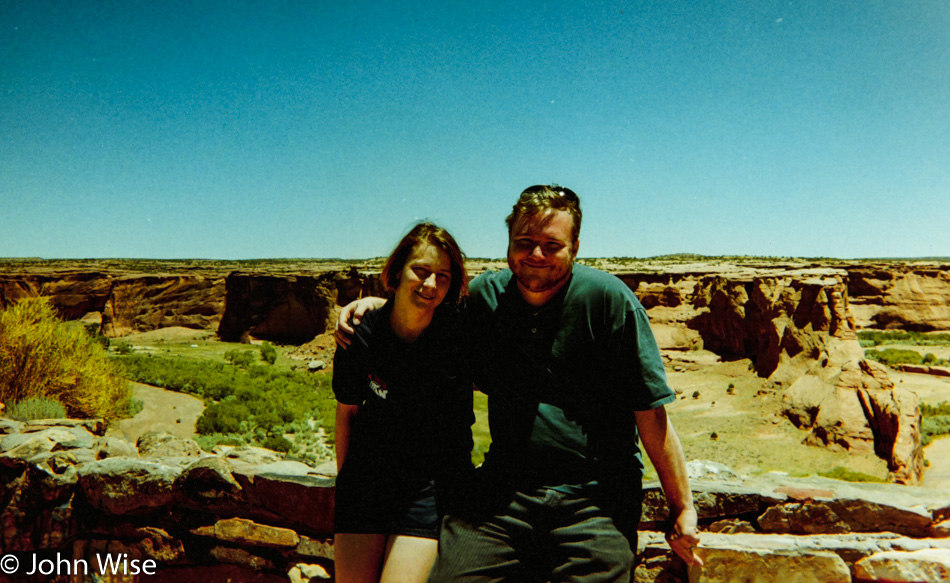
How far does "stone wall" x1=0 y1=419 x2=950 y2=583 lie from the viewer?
2363 millimetres

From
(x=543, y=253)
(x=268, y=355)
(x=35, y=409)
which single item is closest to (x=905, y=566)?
(x=543, y=253)

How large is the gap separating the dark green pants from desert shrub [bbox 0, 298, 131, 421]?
8.27 meters

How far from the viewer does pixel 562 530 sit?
7.04 feet

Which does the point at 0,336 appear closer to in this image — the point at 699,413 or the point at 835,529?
the point at 835,529

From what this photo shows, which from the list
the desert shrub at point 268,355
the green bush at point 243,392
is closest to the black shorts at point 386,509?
the green bush at point 243,392

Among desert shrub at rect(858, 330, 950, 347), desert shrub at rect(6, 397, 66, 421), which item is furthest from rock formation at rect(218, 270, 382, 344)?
desert shrub at rect(858, 330, 950, 347)

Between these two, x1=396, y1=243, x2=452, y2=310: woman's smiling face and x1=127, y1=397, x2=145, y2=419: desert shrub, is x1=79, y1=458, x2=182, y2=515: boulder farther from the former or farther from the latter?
x1=127, y1=397, x2=145, y2=419: desert shrub

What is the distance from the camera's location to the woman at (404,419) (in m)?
2.30

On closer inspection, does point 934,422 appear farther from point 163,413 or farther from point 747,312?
point 163,413

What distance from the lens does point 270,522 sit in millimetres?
3105

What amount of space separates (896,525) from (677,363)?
2643cm

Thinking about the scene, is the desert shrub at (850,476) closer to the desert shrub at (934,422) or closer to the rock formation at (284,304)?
the desert shrub at (934,422)

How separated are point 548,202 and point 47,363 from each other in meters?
9.28

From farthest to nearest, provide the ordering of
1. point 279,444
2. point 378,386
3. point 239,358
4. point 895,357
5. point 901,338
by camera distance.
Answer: point 901,338, point 895,357, point 239,358, point 279,444, point 378,386
